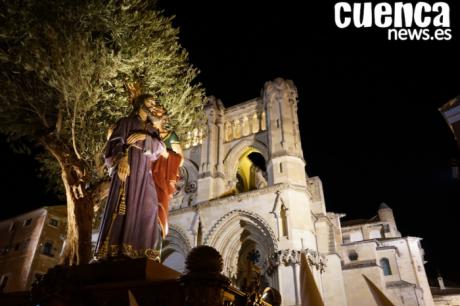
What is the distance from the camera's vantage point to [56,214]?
89.5 ft

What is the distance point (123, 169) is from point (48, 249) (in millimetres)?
25659

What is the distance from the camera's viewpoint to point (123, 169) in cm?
472

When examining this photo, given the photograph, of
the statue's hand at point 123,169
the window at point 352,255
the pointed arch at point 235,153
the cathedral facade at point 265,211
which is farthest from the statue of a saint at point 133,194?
the window at point 352,255

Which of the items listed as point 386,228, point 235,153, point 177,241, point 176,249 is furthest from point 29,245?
point 386,228

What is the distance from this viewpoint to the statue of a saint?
4402 mm

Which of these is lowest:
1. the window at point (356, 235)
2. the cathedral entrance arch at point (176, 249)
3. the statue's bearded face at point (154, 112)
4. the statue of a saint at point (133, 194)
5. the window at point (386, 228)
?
the statue of a saint at point (133, 194)

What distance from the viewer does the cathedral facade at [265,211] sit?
18.1 m

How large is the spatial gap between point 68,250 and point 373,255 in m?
26.2

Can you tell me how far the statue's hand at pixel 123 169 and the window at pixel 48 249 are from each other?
995 inches

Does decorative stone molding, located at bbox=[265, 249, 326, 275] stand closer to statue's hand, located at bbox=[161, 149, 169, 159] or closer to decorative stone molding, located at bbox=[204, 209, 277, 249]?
decorative stone molding, located at bbox=[204, 209, 277, 249]

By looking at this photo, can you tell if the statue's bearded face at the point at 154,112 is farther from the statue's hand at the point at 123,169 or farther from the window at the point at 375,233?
the window at the point at 375,233

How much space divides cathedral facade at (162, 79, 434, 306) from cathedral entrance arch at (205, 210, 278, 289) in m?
0.06

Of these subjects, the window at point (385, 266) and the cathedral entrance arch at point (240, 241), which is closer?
the cathedral entrance arch at point (240, 241)

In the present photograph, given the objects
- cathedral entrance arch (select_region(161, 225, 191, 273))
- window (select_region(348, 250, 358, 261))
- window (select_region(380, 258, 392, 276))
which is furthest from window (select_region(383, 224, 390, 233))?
cathedral entrance arch (select_region(161, 225, 191, 273))
